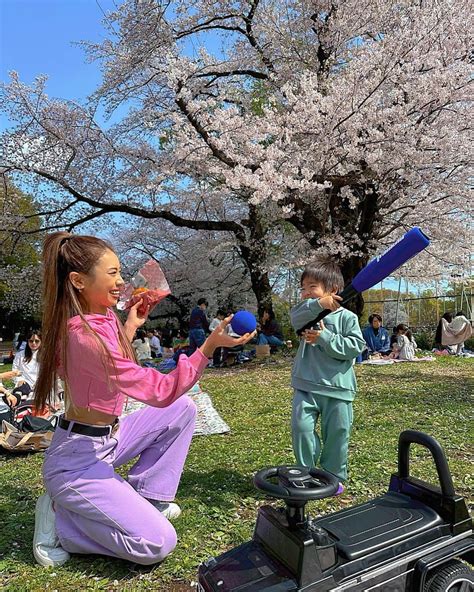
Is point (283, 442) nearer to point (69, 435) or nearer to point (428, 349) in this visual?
point (69, 435)

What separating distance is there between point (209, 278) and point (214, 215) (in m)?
4.57

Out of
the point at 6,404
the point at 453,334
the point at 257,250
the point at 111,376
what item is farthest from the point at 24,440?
the point at 257,250

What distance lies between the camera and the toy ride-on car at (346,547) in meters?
1.60

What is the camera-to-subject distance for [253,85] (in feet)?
44.8

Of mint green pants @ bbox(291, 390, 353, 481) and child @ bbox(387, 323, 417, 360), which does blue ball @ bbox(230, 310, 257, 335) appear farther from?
child @ bbox(387, 323, 417, 360)

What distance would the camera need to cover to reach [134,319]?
299 cm

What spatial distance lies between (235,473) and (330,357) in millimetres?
1179

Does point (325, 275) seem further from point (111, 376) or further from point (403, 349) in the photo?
point (403, 349)

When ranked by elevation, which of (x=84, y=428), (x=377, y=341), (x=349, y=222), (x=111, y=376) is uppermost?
(x=349, y=222)

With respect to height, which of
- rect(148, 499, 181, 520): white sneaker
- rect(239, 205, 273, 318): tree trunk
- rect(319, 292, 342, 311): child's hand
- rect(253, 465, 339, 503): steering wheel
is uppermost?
rect(239, 205, 273, 318): tree trunk

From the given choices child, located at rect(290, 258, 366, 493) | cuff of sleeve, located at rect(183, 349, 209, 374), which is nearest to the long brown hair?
cuff of sleeve, located at rect(183, 349, 209, 374)

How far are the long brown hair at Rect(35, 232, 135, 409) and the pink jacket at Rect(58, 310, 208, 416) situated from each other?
7 cm

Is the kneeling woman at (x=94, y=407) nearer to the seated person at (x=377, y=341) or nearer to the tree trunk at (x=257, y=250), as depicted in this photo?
the seated person at (x=377, y=341)

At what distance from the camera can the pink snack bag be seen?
3.05 metres
